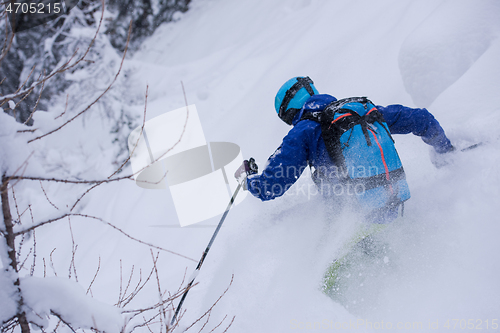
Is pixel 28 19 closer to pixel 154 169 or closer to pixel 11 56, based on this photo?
pixel 11 56

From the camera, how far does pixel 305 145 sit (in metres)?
2.36

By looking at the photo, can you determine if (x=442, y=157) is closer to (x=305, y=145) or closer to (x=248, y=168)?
(x=305, y=145)

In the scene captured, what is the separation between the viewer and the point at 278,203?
371 centimetres

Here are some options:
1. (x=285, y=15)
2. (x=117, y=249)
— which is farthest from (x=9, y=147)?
(x=285, y=15)

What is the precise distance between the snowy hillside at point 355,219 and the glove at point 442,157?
7cm

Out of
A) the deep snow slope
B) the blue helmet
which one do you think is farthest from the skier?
the deep snow slope

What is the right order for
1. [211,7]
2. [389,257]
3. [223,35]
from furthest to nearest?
[211,7] → [223,35] → [389,257]

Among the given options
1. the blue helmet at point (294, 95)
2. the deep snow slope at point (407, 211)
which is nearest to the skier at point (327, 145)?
the blue helmet at point (294, 95)

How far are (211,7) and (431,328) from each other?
12738 millimetres

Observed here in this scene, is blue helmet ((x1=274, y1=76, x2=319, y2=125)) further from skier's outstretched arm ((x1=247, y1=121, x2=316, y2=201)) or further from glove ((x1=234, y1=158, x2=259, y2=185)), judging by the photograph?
glove ((x1=234, y1=158, x2=259, y2=185))

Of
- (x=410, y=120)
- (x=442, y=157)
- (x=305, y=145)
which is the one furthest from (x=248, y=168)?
(x=442, y=157)

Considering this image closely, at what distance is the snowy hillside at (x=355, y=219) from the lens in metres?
2.47

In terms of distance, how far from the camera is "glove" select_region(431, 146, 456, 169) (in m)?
2.82

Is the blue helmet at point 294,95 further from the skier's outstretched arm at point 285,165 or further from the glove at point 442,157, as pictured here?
the glove at point 442,157
